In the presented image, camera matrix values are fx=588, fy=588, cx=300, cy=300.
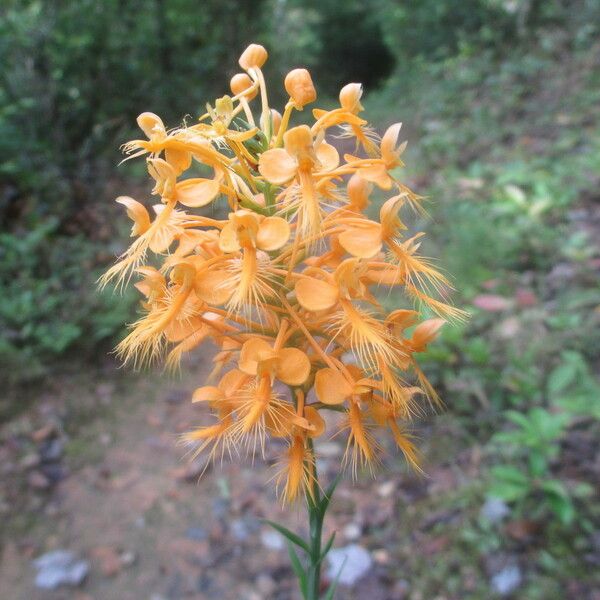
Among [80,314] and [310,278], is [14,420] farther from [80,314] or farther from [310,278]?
[310,278]

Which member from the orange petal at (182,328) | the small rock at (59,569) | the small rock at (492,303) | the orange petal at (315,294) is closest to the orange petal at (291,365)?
the orange petal at (315,294)

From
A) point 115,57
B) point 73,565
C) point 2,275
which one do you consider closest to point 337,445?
point 73,565

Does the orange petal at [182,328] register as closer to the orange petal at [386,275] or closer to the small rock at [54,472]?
the orange petal at [386,275]

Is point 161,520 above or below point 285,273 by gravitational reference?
below

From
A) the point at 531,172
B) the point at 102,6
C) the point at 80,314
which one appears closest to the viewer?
the point at 80,314

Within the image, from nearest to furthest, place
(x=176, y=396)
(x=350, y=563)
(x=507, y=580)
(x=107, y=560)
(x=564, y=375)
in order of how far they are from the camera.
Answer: (x=507, y=580) < (x=350, y=563) < (x=564, y=375) < (x=107, y=560) < (x=176, y=396)

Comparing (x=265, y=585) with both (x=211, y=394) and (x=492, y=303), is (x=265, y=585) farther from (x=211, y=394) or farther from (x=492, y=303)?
(x=492, y=303)

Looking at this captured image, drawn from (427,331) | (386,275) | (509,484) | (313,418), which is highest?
(386,275)

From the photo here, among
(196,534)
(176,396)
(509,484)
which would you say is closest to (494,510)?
(509,484)
